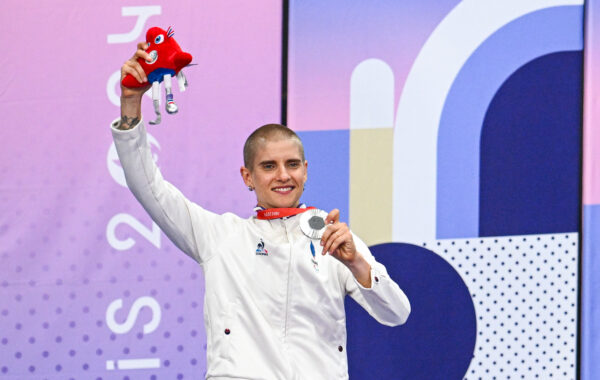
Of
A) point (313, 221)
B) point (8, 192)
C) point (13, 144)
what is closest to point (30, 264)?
point (8, 192)

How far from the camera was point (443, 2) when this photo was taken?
3.23 meters

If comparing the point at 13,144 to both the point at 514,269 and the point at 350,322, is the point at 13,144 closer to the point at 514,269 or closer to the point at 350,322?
the point at 350,322

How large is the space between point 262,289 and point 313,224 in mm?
281

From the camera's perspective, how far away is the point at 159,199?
2100 mm

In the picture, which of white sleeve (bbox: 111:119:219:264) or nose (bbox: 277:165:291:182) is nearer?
white sleeve (bbox: 111:119:219:264)

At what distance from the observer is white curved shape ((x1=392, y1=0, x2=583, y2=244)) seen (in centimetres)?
321

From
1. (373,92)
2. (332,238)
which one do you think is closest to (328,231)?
(332,238)

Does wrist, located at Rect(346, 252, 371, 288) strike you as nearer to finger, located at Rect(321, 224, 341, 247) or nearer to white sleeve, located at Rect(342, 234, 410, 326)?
white sleeve, located at Rect(342, 234, 410, 326)

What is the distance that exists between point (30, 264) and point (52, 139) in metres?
0.55

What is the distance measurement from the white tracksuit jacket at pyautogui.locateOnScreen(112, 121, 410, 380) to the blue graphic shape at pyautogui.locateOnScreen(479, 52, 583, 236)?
1269mm

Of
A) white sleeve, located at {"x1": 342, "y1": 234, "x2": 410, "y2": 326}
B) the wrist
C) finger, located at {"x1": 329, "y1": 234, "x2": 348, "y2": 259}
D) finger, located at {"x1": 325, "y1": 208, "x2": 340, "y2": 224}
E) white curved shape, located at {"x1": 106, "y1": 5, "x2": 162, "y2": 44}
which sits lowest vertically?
white sleeve, located at {"x1": 342, "y1": 234, "x2": 410, "y2": 326}

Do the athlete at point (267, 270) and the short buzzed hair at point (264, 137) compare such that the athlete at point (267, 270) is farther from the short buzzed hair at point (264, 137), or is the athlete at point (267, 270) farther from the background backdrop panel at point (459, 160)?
the background backdrop panel at point (459, 160)

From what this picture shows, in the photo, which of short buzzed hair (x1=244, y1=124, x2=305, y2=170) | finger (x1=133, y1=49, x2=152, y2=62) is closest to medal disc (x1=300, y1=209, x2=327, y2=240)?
short buzzed hair (x1=244, y1=124, x2=305, y2=170)

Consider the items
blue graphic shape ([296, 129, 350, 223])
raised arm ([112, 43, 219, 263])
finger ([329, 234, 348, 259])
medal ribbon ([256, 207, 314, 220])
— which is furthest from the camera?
blue graphic shape ([296, 129, 350, 223])
